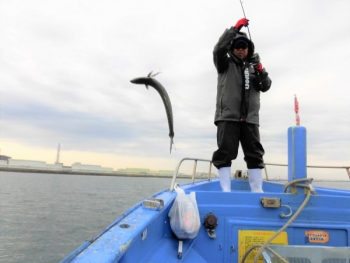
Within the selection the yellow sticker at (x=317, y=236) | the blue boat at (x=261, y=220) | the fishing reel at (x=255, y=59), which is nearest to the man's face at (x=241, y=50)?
the fishing reel at (x=255, y=59)

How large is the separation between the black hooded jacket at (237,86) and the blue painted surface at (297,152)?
2.15ft

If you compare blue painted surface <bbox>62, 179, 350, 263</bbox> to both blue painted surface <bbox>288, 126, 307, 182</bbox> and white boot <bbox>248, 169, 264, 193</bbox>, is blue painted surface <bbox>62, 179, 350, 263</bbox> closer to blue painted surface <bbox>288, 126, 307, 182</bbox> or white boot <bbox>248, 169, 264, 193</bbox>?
blue painted surface <bbox>288, 126, 307, 182</bbox>

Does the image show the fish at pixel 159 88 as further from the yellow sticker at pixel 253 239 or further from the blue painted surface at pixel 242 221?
the yellow sticker at pixel 253 239

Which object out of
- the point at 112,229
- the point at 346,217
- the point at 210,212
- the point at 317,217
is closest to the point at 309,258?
the point at 317,217

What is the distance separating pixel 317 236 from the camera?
1944 millimetres

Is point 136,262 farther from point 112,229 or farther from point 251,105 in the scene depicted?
point 251,105

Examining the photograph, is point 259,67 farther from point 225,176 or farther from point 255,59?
point 225,176

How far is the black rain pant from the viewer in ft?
8.41

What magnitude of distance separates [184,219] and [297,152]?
1.06m

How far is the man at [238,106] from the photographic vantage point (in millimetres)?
Answer: 2568

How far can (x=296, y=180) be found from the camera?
6.42 ft

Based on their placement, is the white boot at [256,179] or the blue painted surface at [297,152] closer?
the blue painted surface at [297,152]

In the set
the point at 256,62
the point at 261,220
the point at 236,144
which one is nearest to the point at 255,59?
the point at 256,62

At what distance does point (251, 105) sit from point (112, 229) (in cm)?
197
